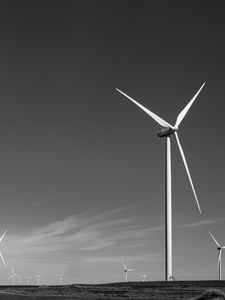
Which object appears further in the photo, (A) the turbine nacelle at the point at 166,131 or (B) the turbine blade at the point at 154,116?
(A) the turbine nacelle at the point at 166,131

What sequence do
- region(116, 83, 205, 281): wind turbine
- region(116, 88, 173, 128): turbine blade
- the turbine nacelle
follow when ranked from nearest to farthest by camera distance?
region(116, 83, 205, 281): wind turbine < region(116, 88, 173, 128): turbine blade < the turbine nacelle

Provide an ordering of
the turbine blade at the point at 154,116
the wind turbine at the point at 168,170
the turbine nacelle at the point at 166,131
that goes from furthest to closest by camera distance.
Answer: the turbine nacelle at the point at 166,131 < the turbine blade at the point at 154,116 < the wind turbine at the point at 168,170

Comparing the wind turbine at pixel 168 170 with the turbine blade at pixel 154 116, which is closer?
the wind turbine at pixel 168 170

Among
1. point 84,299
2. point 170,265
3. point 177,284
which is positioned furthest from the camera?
point 170,265

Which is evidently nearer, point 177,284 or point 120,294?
point 120,294

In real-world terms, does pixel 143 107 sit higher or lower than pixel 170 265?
higher

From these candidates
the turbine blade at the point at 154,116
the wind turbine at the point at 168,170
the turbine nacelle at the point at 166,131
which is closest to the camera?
the wind turbine at the point at 168,170

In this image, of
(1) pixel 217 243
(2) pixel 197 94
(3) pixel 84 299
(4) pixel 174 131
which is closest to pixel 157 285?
(3) pixel 84 299

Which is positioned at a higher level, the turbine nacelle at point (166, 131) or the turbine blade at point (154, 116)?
the turbine blade at point (154, 116)

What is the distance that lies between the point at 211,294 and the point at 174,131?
49.4 m

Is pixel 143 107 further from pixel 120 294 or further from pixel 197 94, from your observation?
pixel 120 294

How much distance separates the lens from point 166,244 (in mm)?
74062

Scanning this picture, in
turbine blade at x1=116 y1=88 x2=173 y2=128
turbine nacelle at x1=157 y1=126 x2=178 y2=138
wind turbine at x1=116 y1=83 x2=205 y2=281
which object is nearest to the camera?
wind turbine at x1=116 y1=83 x2=205 y2=281

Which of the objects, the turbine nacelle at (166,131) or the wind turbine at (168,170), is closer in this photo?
the wind turbine at (168,170)
